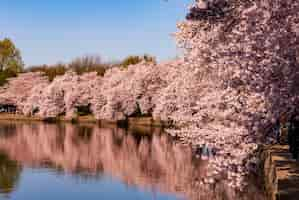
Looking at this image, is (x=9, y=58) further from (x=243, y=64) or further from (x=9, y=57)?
(x=243, y=64)

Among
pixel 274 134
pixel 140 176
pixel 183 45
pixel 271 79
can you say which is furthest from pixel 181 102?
pixel 271 79

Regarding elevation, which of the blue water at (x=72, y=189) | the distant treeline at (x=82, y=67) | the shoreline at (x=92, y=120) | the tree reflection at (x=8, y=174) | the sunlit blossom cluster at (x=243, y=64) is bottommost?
the blue water at (x=72, y=189)

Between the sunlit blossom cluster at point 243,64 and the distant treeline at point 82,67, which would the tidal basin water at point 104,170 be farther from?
the distant treeline at point 82,67

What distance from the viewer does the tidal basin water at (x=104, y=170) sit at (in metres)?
20.6

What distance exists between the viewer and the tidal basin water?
2064 cm

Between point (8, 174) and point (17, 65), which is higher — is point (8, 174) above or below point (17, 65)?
below

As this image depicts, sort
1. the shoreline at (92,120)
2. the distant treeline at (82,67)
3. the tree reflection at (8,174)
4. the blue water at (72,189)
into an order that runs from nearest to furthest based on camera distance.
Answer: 1. the blue water at (72,189)
2. the tree reflection at (8,174)
3. the shoreline at (92,120)
4. the distant treeline at (82,67)

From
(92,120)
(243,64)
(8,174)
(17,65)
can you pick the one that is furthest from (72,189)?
(17,65)

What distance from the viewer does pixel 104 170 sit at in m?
27.4

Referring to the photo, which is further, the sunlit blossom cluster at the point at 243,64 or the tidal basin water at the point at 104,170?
the tidal basin water at the point at 104,170

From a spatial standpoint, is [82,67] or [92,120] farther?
[82,67]

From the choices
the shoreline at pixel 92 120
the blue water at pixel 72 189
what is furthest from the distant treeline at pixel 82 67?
the blue water at pixel 72 189

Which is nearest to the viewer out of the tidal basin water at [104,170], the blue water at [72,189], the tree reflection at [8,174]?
the blue water at [72,189]

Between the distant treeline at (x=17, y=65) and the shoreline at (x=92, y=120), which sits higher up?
the distant treeline at (x=17, y=65)
